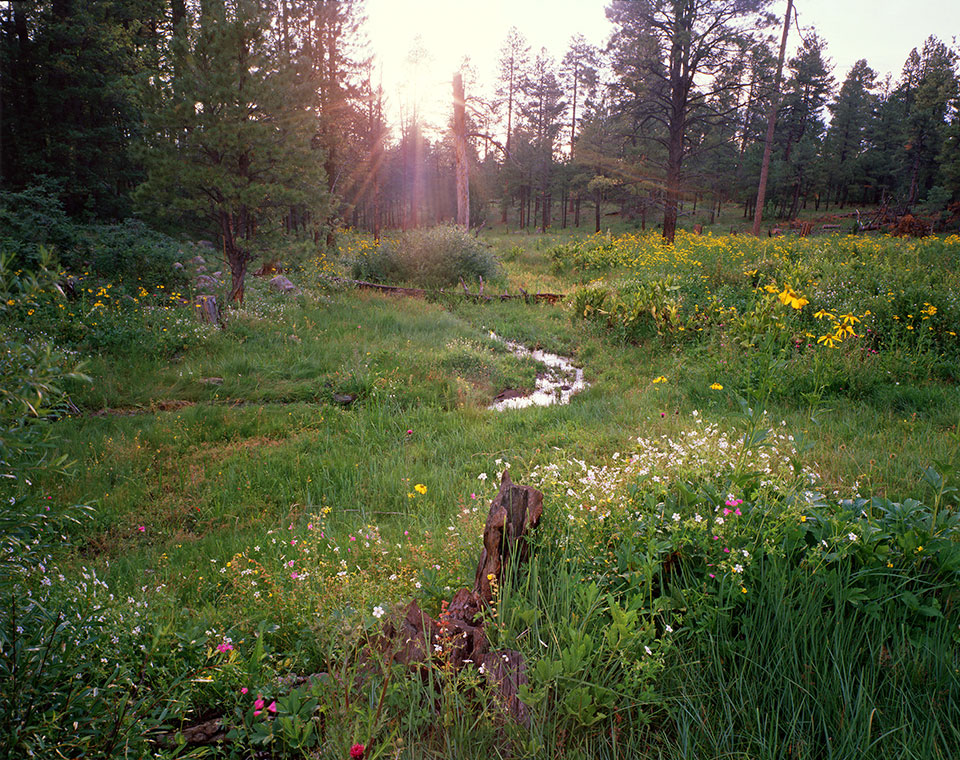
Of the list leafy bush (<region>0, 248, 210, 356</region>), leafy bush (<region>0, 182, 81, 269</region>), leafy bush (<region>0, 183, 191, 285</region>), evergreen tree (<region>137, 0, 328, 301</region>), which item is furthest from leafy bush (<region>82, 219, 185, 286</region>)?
evergreen tree (<region>137, 0, 328, 301</region>)

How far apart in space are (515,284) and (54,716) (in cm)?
1600

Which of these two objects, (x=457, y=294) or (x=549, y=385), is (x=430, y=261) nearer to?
(x=457, y=294)

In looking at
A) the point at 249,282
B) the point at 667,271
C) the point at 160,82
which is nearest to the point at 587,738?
the point at 160,82

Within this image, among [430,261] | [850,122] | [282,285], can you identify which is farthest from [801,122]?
[282,285]

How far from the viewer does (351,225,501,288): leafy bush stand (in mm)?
Result: 15930

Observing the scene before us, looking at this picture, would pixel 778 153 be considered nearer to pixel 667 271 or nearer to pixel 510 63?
pixel 510 63

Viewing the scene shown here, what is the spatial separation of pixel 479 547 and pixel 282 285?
13.2 meters

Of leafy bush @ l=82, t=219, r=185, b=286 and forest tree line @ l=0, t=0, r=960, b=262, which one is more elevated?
forest tree line @ l=0, t=0, r=960, b=262

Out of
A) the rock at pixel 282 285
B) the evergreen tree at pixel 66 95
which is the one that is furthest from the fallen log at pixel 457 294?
the evergreen tree at pixel 66 95

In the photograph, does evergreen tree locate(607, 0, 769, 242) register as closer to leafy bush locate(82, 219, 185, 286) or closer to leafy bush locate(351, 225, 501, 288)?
leafy bush locate(351, 225, 501, 288)

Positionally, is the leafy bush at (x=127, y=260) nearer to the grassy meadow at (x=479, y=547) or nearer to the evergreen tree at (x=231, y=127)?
the evergreen tree at (x=231, y=127)

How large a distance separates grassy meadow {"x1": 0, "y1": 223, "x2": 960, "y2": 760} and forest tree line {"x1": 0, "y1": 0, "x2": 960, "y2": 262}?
4.38 metres

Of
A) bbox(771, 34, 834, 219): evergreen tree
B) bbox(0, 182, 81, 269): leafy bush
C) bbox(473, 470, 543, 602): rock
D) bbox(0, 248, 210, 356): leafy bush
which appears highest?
bbox(771, 34, 834, 219): evergreen tree

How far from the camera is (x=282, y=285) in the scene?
14180 mm
